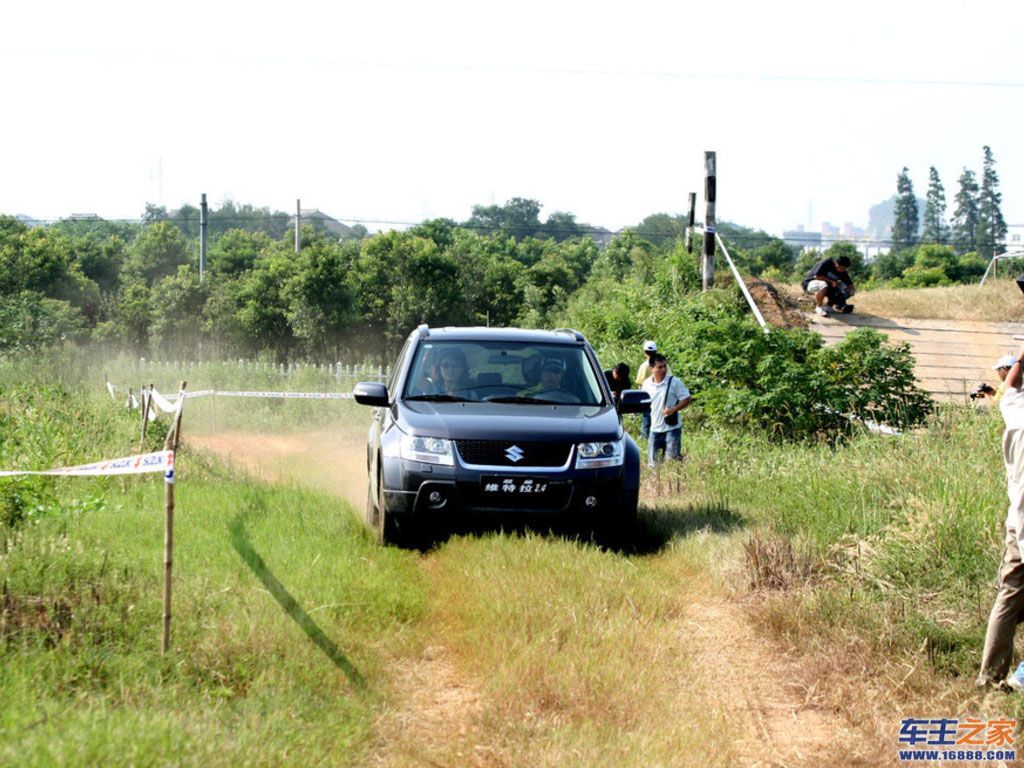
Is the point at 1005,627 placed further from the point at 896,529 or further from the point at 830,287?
the point at 830,287

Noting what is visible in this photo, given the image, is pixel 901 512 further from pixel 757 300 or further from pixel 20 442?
pixel 757 300

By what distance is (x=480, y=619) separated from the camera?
23.3 ft

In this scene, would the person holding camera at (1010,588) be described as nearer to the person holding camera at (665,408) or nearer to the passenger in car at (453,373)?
the passenger in car at (453,373)

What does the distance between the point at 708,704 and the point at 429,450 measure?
373 cm

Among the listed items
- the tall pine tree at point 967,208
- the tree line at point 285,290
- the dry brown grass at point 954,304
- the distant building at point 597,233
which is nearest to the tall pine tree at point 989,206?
the tall pine tree at point 967,208

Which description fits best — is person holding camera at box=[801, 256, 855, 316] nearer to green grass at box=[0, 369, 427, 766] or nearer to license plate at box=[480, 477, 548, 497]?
license plate at box=[480, 477, 548, 497]

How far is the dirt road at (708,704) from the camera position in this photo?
17.4 ft

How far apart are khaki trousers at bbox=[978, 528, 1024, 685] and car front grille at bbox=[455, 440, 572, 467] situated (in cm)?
381

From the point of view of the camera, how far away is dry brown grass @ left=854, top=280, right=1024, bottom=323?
2620cm

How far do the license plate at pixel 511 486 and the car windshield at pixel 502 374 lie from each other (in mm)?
1169

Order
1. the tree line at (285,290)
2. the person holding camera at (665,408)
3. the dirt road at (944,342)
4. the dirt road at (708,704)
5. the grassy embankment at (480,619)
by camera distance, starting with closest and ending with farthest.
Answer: the grassy embankment at (480,619)
the dirt road at (708,704)
the person holding camera at (665,408)
the dirt road at (944,342)
the tree line at (285,290)

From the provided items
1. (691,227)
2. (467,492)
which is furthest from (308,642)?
(691,227)

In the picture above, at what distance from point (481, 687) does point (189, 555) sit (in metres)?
2.66

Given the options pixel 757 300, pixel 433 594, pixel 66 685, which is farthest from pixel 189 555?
pixel 757 300
